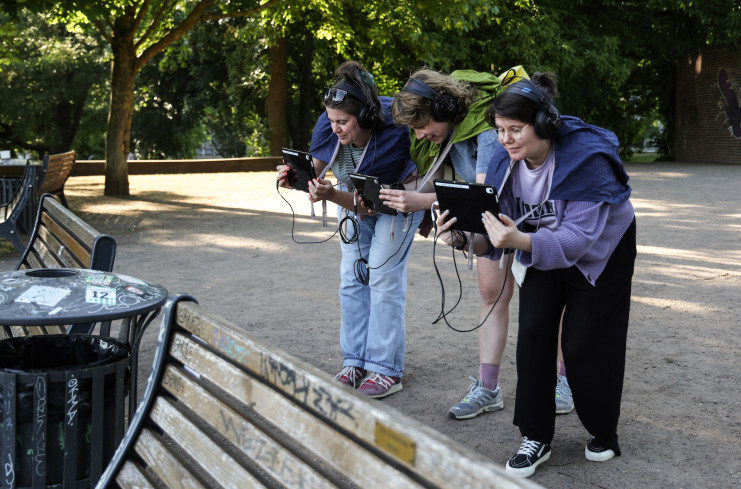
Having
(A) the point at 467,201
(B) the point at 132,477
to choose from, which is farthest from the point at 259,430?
(A) the point at 467,201

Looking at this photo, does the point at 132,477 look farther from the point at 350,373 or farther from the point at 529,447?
the point at 350,373

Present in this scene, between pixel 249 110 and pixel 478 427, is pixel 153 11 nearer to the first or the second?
pixel 249 110

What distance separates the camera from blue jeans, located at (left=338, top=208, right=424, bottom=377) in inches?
178

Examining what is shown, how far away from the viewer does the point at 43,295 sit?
2928 millimetres

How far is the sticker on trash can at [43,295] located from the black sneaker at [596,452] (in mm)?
2288

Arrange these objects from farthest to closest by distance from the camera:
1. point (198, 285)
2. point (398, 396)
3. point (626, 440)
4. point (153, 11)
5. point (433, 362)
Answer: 1. point (153, 11)
2. point (198, 285)
3. point (433, 362)
4. point (398, 396)
5. point (626, 440)

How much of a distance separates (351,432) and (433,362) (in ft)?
12.4

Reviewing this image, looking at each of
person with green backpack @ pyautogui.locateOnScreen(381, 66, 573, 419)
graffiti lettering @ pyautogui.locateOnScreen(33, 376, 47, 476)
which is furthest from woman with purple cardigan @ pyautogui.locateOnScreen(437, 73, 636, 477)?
graffiti lettering @ pyautogui.locateOnScreen(33, 376, 47, 476)

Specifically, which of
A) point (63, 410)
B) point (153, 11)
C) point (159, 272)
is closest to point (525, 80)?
point (63, 410)

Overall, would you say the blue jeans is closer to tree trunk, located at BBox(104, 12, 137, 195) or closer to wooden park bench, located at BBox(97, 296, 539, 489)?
wooden park bench, located at BBox(97, 296, 539, 489)

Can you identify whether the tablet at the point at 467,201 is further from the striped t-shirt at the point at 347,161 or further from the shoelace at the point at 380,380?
the shoelace at the point at 380,380

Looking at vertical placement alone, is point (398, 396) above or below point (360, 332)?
below

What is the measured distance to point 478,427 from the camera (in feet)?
13.8

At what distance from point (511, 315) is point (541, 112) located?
11.8ft
